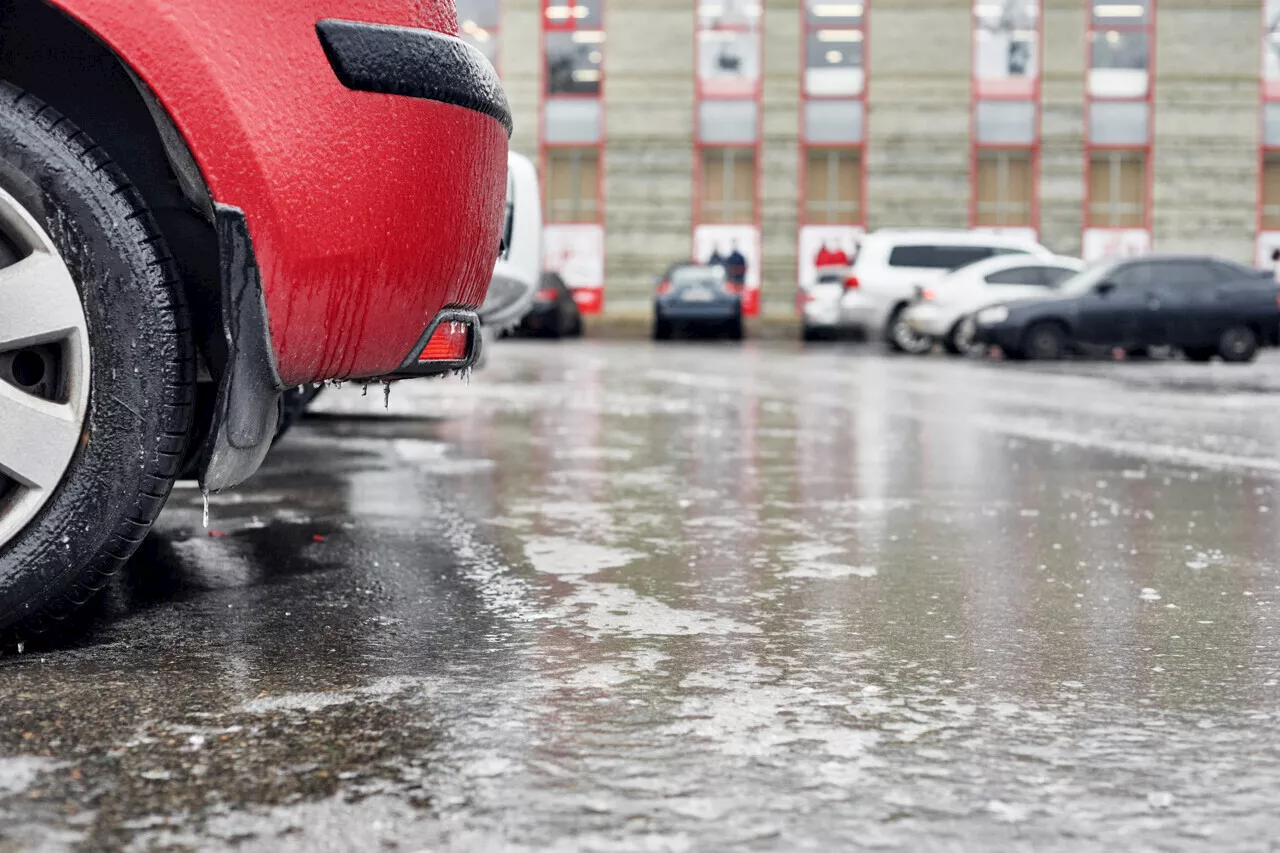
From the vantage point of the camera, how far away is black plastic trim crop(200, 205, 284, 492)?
3.70 m

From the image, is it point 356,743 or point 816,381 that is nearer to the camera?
point 356,743

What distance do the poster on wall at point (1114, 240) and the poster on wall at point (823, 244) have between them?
4846 mm

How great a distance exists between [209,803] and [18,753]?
18.8 inches

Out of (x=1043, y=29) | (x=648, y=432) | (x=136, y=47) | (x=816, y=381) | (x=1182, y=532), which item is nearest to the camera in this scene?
(x=136, y=47)

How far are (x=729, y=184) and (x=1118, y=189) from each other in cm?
830

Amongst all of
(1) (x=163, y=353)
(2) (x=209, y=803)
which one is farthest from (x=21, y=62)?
(2) (x=209, y=803)

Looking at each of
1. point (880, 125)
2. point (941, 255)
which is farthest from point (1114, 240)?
point (941, 255)

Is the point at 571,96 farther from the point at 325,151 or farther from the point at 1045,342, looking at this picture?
the point at 325,151

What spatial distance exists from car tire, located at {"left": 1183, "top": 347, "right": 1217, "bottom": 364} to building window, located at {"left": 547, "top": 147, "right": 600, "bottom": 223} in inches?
678

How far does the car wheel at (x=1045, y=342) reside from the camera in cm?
2394

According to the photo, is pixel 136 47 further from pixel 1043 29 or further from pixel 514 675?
pixel 1043 29

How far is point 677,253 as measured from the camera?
39.7 m

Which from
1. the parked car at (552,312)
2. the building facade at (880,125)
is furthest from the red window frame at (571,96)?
the parked car at (552,312)

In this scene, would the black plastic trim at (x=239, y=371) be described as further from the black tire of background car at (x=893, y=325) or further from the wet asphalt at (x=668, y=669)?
the black tire of background car at (x=893, y=325)
